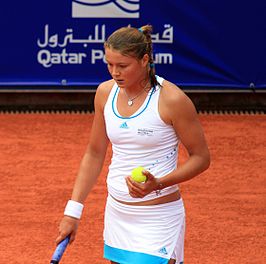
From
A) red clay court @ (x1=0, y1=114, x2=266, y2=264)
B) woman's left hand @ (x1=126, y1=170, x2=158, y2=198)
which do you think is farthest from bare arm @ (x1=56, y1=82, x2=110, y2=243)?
red clay court @ (x1=0, y1=114, x2=266, y2=264)

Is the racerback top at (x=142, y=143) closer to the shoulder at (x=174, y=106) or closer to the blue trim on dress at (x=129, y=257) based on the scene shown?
the shoulder at (x=174, y=106)

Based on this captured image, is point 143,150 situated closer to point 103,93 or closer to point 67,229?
point 103,93

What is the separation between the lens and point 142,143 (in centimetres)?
420

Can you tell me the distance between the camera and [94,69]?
1129 centimetres

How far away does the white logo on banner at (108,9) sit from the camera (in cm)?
1111

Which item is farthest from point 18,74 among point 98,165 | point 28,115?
point 98,165

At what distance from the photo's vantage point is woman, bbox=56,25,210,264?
4.17m

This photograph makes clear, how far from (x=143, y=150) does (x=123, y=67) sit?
1.28 feet

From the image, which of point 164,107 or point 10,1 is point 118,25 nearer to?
point 10,1

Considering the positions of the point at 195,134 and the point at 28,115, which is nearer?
the point at 195,134

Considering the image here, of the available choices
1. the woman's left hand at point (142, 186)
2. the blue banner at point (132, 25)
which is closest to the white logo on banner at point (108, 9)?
the blue banner at point (132, 25)

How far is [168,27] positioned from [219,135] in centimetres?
156

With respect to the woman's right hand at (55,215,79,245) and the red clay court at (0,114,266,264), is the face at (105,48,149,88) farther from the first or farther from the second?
the red clay court at (0,114,266,264)

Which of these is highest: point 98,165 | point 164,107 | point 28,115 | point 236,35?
point 164,107
